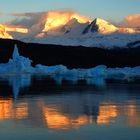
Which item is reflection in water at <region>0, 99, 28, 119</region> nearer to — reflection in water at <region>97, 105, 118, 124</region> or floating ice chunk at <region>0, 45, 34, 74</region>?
reflection in water at <region>97, 105, 118, 124</region>

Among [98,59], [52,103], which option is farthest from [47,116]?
[98,59]

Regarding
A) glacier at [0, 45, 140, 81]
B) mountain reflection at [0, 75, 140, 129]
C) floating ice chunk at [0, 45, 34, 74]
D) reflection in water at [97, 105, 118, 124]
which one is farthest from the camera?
floating ice chunk at [0, 45, 34, 74]

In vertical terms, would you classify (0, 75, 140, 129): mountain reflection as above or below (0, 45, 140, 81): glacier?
below

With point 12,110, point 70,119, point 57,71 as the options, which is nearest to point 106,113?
point 70,119

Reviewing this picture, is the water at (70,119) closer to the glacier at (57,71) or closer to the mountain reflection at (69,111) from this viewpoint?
the mountain reflection at (69,111)

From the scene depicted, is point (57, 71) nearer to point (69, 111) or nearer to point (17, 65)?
point (17, 65)

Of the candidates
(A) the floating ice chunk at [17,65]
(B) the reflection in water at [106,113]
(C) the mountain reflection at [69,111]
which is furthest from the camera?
(A) the floating ice chunk at [17,65]

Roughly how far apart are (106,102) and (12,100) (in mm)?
4174

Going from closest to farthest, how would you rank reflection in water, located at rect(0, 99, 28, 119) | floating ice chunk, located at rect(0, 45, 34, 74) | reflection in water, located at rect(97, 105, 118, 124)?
reflection in water, located at rect(97, 105, 118, 124)
reflection in water, located at rect(0, 99, 28, 119)
floating ice chunk, located at rect(0, 45, 34, 74)

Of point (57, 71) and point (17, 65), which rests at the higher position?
point (17, 65)

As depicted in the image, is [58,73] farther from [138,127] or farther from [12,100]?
[138,127]

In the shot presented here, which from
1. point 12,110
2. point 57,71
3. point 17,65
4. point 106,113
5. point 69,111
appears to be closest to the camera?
point 106,113

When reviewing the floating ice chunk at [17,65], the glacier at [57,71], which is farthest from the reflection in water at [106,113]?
the floating ice chunk at [17,65]

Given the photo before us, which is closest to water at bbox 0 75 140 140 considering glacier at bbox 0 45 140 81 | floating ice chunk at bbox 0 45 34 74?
glacier at bbox 0 45 140 81
